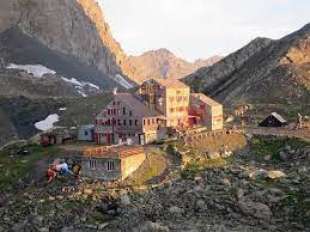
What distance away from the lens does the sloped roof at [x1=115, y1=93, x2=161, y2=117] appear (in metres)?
85.6

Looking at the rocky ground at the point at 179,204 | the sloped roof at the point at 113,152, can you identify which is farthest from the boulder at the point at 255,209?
the sloped roof at the point at 113,152

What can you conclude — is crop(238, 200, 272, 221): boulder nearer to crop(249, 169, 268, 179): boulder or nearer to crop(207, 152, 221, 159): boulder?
crop(249, 169, 268, 179): boulder

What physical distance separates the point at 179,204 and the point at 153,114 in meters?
24.8

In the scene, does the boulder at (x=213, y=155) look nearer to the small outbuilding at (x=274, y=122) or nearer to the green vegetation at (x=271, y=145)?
the green vegetation at (x=271, y=145)

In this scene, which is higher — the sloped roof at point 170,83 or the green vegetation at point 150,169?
the sloped roof at point 170,83

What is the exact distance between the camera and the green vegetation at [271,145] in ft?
272

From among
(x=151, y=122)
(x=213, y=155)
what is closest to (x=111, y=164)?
(x=213, y=155)

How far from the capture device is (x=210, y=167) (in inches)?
2911

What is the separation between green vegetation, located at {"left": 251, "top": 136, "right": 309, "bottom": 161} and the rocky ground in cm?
988

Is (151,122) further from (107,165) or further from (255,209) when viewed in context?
(255,209)

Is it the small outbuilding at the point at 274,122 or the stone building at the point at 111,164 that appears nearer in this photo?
the stone building at the point at 111,164

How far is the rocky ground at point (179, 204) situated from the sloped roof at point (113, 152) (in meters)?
3.53

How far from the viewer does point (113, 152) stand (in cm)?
7319

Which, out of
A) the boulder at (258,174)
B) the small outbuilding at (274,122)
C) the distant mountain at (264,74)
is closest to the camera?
the boulder at (258,174)
